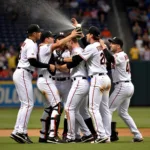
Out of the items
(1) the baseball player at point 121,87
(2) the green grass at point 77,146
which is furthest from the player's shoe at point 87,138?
(2) the green grass at point 77,146

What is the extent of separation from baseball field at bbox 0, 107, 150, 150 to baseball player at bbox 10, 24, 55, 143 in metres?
0.23

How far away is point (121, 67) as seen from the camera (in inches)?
447

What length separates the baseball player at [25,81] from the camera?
1055cm

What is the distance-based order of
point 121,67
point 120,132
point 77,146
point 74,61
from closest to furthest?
1. point 77,146
2. point 74,61
3. point 121,67
4. point 120,132

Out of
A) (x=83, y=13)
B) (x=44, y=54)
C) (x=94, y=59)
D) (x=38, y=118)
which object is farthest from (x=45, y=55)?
(x=83, y=13)

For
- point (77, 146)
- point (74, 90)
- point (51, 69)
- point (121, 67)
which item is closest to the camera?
point (77, 146)

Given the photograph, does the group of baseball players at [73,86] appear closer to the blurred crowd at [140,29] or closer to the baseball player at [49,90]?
the baseball player at [49,90]

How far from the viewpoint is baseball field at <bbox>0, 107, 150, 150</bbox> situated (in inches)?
383

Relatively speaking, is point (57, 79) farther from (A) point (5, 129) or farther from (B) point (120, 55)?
(A) point (5, 129)

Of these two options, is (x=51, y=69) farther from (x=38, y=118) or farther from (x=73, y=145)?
(x=38, y=118)

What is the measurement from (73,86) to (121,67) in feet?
4.00

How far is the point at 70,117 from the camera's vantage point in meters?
10.6

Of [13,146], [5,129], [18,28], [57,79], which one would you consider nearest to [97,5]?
[18,28]

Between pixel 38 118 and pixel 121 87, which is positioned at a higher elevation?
pixel 121 87
